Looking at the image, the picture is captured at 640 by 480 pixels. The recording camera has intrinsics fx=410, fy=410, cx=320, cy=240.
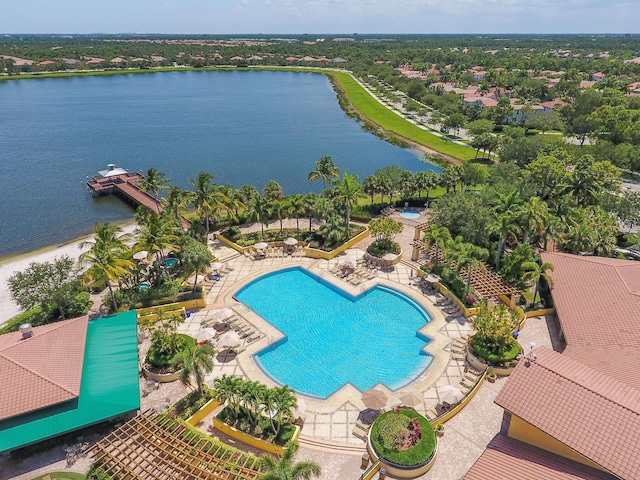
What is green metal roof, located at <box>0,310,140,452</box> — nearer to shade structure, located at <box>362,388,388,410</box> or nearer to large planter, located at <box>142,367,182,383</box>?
large planter, located at <box>142,367,182,383</box>

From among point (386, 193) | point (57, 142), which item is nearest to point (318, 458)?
point (386, 193)

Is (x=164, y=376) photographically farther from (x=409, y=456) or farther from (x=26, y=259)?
(x=26, y=259)

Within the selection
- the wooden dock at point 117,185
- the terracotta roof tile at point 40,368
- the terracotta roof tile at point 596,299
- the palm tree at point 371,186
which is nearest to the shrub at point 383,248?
the palm tree at point 371,186

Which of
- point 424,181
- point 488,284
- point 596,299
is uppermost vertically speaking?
point 424,181

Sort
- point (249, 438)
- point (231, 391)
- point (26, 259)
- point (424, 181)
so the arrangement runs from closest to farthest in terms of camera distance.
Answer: point (249, 438) < point (231, 391) < point (26, 259) < point (424, 181)

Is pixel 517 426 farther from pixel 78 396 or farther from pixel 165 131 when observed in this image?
pixel 165 131

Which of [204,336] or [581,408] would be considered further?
[204,336]

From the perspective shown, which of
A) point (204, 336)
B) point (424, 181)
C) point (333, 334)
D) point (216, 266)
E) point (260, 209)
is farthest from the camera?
point (424, 181)

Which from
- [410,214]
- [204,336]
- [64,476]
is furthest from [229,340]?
[410,214]

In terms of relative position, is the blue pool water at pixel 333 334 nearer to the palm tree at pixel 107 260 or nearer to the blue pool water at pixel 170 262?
the blue pool water at pixel 170 262
